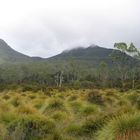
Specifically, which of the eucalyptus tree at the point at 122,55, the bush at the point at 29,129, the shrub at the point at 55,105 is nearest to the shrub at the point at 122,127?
the bush at the point at 29,129

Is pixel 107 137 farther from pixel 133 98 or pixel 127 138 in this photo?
pixel 133 98

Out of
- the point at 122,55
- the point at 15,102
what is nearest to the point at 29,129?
the point at 15,102

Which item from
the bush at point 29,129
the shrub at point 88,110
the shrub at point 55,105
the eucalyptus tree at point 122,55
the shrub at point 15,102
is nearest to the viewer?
the bush at point 29,129

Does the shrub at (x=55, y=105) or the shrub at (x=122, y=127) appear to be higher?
the shrub at (x=122, y=127)

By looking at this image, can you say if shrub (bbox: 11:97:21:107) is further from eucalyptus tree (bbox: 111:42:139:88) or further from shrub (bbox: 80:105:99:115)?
eucalyptus tree (bbox: 111:42:139:88)

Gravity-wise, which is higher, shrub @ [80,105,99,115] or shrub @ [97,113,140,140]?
shrub @ [97,113,140,140]

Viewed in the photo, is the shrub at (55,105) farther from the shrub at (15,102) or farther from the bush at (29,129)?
the bush at (29,129)

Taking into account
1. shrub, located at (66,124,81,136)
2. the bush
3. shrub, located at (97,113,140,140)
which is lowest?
shrub, located at (66,124,81,136)

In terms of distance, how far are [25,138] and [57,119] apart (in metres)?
5.33

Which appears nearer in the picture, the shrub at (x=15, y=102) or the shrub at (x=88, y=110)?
the shrub at (x=88, y=110)

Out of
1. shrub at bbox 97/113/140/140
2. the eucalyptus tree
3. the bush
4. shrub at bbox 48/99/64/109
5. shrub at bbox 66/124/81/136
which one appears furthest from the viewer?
the eucalyptus tree

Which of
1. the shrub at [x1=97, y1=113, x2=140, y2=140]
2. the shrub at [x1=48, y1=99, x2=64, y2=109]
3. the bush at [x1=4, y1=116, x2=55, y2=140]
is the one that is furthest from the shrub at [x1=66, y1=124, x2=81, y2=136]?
the shrub at [x1=48, y1=99, x2=64, y2=109]

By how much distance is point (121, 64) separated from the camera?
78562 millimetres

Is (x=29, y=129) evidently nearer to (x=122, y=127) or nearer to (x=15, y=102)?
(x=122, y=127)
